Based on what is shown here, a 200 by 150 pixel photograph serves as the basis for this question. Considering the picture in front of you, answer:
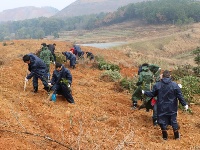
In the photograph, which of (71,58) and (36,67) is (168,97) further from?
(71,58)

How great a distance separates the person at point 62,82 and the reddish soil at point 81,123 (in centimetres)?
27

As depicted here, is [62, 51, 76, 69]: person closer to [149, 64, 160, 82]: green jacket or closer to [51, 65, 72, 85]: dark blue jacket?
[51, 65, 72, 85]: dark blue jacket

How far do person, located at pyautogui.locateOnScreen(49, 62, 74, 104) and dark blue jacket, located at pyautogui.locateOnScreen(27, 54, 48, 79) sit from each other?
0.54m

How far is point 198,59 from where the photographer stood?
1686 centimetres

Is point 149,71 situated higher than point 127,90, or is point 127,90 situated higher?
point 149,71

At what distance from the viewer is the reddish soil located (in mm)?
5031

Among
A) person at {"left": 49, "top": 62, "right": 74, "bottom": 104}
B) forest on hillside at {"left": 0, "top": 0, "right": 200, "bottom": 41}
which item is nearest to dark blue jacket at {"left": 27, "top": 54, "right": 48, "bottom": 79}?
person at {"left": 49, "top": 62, "right": 74, "bottom": 104}

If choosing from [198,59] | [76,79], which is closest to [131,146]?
[76,79]

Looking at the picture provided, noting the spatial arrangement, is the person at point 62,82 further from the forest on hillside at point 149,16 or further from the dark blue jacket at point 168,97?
the forest on hillside at point 149,16

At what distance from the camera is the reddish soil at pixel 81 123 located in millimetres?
5031

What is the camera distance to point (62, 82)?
7.29m

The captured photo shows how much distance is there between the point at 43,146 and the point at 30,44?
1982 cm

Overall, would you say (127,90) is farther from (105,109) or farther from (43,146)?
(43,146)

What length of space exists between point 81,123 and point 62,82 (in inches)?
59.7
